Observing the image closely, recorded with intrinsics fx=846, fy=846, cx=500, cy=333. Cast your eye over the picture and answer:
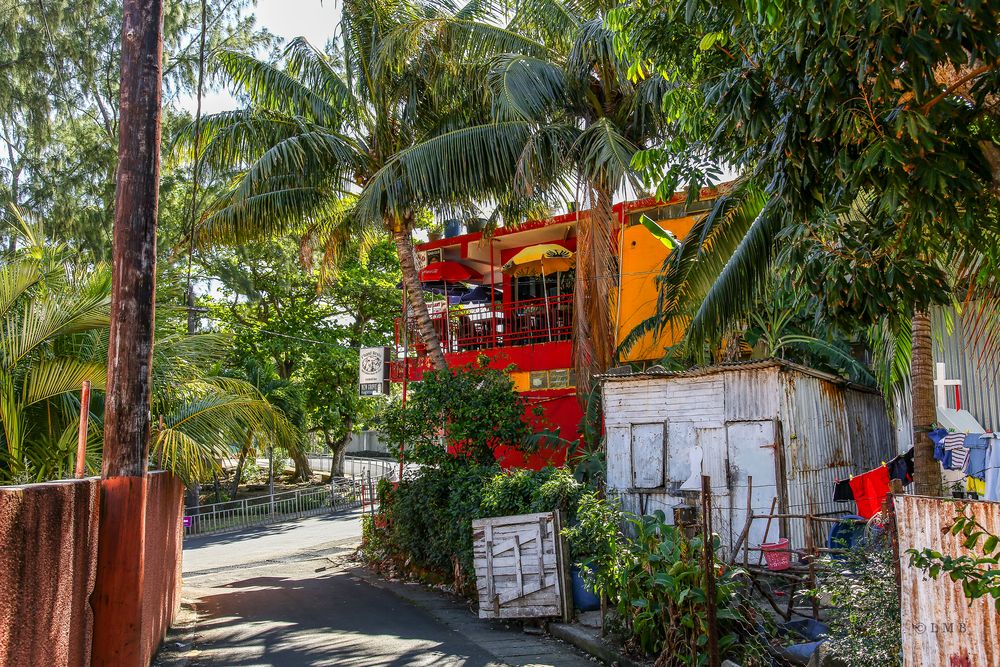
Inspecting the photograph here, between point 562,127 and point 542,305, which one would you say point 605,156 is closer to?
point 562,127

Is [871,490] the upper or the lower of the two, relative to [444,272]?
lower

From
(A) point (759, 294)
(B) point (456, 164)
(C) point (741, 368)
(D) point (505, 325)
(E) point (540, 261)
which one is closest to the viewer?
(A) point (759, 294)

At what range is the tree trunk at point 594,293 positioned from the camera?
15129mm

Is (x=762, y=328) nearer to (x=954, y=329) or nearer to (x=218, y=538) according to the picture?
(x=954, y=329)

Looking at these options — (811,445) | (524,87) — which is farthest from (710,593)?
(524,87)

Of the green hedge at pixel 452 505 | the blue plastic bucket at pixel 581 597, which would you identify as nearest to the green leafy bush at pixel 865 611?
the blue plastic bucket at pixel 581 597

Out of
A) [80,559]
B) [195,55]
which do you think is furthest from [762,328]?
[195,55]

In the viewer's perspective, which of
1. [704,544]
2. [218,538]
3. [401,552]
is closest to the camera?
[704,544]

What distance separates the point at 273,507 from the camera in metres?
29.8

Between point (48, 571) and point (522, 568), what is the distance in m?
7.47

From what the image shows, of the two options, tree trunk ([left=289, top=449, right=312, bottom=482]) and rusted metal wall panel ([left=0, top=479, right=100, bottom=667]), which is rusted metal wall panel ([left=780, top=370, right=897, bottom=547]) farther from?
tree trunk ([left=289, top=449, right=312, bottom=482])

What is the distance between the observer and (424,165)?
48.8 ft

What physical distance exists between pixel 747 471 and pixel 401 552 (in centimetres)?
703

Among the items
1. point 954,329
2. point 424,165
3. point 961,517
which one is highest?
point 424,165
